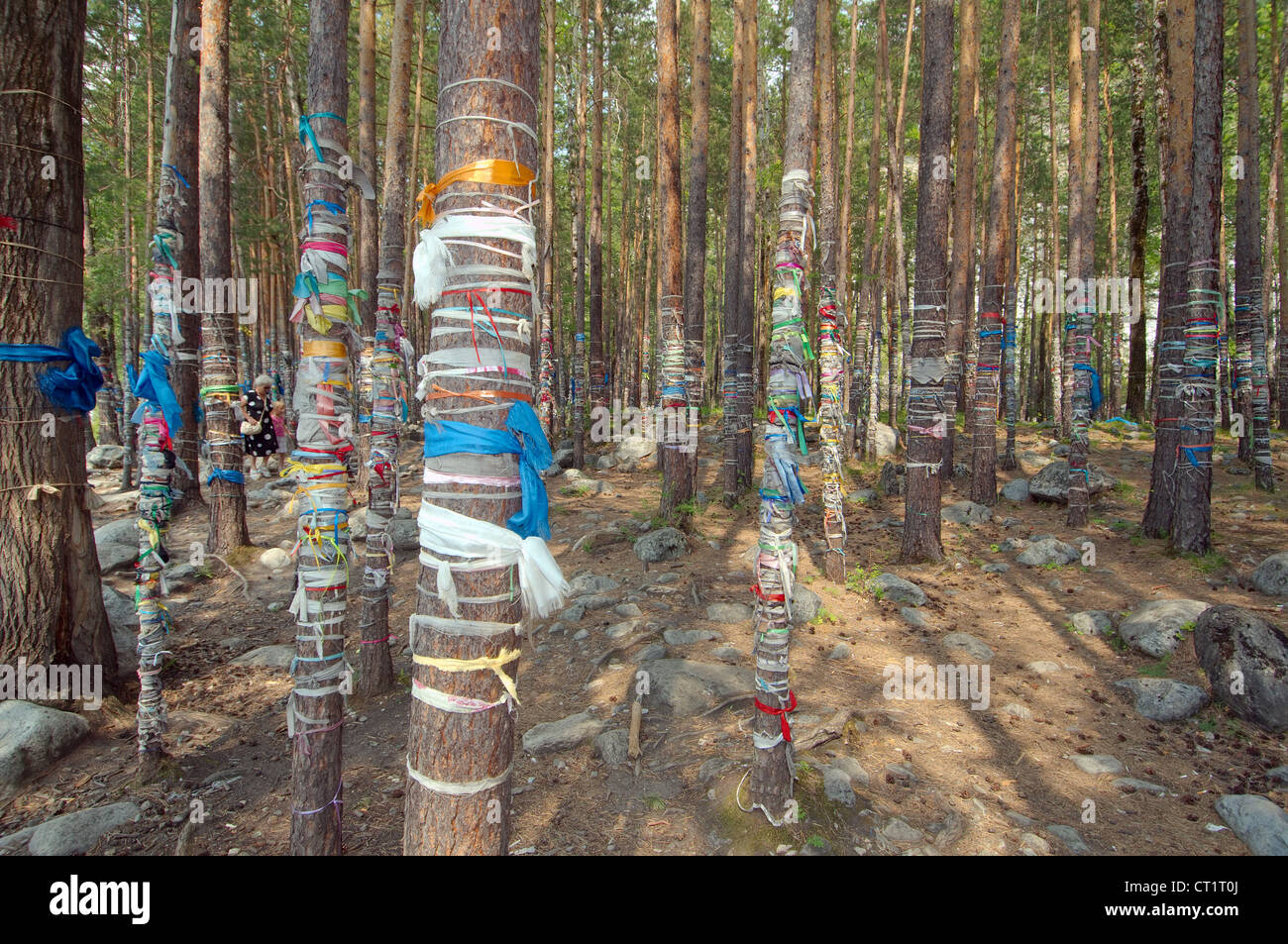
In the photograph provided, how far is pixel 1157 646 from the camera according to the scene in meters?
5.85

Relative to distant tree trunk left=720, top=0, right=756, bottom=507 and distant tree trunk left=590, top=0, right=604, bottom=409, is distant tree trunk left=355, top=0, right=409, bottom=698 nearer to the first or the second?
distant tree trunk left=720, top=0, right=756, bottom=507

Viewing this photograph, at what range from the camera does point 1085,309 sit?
9461 mm

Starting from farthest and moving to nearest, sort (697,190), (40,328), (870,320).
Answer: (870,320), (697,190), (40,328)

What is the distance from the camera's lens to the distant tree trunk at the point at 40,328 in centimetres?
472

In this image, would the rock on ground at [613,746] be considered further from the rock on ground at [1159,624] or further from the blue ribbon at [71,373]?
the rock on ground at [1159,624]

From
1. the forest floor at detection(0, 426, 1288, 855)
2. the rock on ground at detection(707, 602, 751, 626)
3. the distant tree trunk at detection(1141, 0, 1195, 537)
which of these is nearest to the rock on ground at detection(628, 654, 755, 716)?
the forest floor at detection(0, 426, 1288, 855)

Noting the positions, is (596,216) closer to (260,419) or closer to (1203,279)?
(260,419)

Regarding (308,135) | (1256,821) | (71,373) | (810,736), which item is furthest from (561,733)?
(71,373)

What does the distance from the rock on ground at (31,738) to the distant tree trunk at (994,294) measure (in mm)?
10852

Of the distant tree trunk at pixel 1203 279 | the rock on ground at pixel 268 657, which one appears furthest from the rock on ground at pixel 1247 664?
the rock on ground at pixel 268 657

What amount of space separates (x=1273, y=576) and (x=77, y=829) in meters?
10.0

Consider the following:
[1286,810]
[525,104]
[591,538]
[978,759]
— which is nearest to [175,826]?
[525,104]

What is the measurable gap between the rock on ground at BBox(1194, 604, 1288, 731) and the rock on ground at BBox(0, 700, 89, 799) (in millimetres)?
8461

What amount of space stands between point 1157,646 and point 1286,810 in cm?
215
